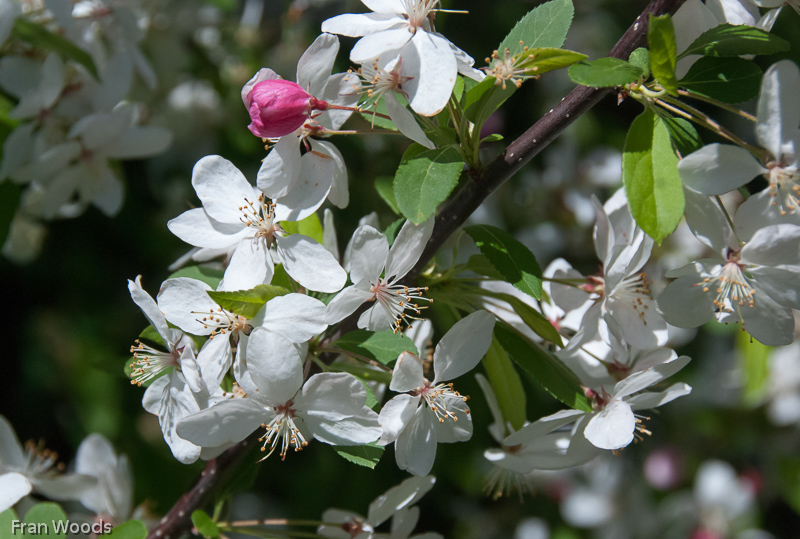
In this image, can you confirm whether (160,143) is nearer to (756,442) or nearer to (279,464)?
(279,464)

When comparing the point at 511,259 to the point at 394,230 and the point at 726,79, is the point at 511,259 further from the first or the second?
the point at 726,79

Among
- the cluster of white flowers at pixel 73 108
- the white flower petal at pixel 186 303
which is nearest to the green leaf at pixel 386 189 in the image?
the white flower petal at pixel 186 303

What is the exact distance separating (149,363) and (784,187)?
33.6 inches

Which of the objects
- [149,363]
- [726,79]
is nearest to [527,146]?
[726,79]

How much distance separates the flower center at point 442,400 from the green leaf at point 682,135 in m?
0.42

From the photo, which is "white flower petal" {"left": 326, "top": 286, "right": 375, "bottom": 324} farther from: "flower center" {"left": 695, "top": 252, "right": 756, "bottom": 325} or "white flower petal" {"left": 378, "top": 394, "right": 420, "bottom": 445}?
"flower center" {"left": 695, "top": 252, "right": 756, "bottom": 325}

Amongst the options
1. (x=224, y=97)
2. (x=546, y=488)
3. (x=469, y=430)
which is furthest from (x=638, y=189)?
(x=546, y=488)

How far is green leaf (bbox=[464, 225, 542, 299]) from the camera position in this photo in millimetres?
818

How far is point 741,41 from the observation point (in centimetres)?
78

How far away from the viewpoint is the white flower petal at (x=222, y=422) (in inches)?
30.0

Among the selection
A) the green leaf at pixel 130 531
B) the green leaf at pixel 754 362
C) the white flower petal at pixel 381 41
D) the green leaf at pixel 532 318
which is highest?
the white flower petal at pixel 381 41

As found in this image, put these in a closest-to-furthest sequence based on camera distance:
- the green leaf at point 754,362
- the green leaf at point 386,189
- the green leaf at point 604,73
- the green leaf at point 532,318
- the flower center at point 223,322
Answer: the green leaf at point 604,73, the flower center at point 223,322, the green leaf at point 532,318, the green leaf at point 386,189, the green leaf at point 754,362

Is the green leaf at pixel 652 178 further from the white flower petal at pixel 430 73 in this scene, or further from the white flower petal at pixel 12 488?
the white flower petal at pixel 12 488

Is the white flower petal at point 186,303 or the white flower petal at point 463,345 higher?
the white flower petal at point 186,303
